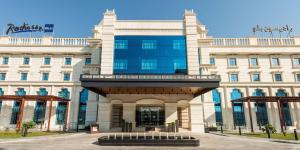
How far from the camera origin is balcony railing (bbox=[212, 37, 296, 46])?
3750 cm

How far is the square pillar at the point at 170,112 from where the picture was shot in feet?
96.8

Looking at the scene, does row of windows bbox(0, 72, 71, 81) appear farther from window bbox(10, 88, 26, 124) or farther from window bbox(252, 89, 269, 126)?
window bbox(252, 89, 269, 126)

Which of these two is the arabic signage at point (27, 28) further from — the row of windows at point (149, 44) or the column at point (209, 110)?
the column at point (209, 110)

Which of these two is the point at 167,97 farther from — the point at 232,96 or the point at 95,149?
the point at 95,149

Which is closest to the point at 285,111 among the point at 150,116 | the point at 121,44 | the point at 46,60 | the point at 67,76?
the point at 150,116

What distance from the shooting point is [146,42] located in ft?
104

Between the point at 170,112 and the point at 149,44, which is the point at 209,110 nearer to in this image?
the point at 170,112

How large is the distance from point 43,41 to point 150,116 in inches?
1008

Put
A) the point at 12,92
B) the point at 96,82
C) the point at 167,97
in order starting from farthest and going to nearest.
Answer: the point at 12,92 < the point at 167,97 < the point at 96,82

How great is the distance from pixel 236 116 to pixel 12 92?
41.2m

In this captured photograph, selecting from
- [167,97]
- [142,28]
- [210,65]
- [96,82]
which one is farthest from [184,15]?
[96,82]

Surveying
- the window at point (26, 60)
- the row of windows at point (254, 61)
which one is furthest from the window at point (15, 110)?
the row of windows at point (254, 61)

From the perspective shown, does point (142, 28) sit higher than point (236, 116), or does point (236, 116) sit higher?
point (142, 28)

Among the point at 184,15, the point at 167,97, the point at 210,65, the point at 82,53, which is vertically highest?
the point at 184,15
